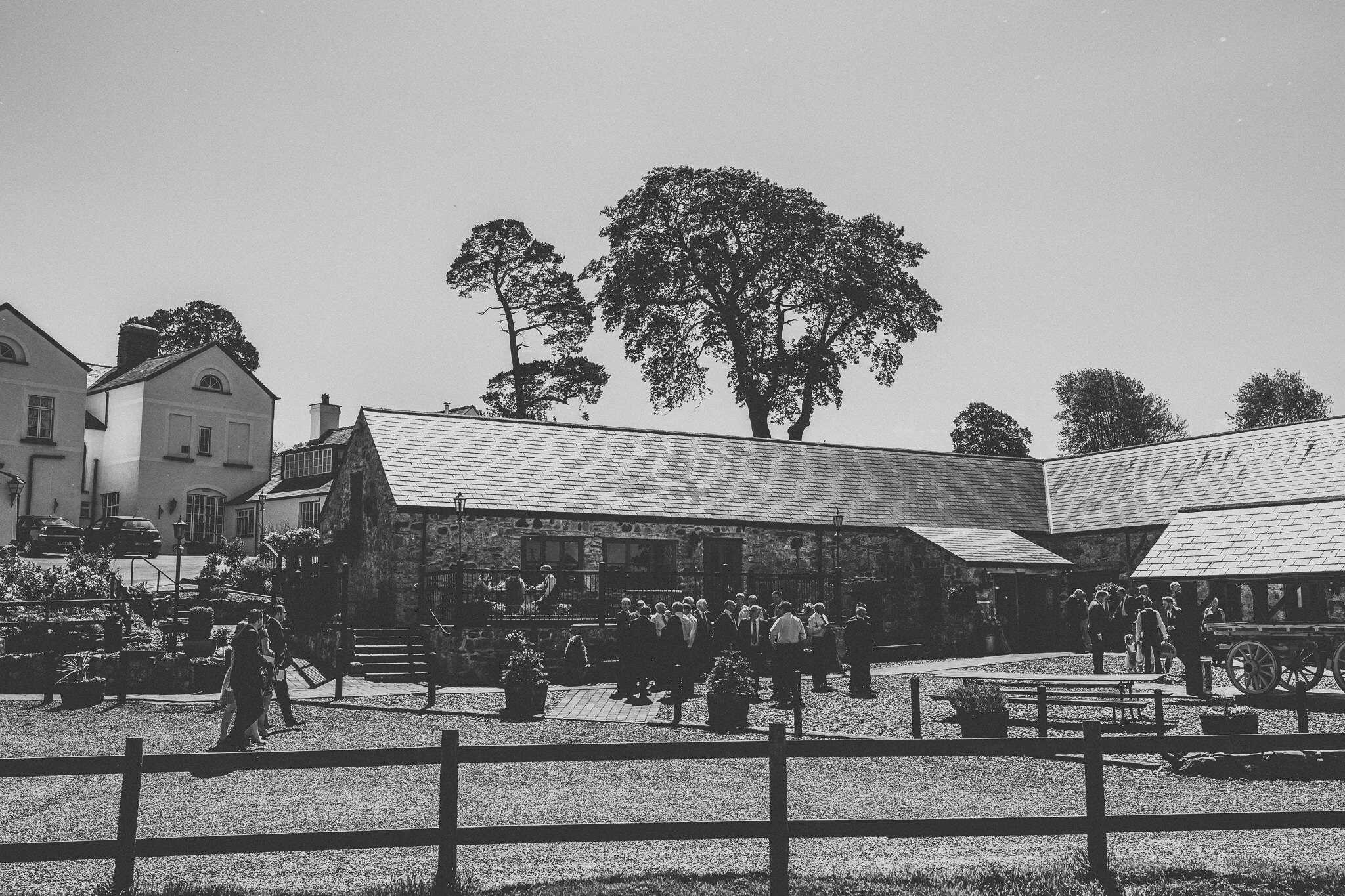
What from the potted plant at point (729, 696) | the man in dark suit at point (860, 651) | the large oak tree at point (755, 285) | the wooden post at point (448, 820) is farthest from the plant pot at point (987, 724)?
the large oak tree at point (755, 285)

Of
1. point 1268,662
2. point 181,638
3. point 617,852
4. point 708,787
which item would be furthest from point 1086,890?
point 181,638

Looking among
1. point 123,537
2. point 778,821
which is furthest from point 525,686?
point 123,537

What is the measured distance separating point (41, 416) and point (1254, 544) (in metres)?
43.1

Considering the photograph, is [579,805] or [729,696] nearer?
[579,805]

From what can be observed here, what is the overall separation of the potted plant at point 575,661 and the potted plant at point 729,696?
6.70 meters

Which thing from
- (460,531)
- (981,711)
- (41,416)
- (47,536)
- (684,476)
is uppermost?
(41,416)

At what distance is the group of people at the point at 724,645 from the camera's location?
18.7 m

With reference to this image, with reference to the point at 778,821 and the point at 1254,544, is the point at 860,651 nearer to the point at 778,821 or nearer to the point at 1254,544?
the point at 1254,544

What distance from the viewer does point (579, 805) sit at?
1063 cm

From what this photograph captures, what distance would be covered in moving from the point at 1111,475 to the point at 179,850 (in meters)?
34.7

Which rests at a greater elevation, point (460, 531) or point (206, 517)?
point (206, 517)

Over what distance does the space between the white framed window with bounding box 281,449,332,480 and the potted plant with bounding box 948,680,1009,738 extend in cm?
4102

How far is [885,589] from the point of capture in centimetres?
3234

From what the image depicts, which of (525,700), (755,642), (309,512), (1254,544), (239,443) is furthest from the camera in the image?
(239,443)
